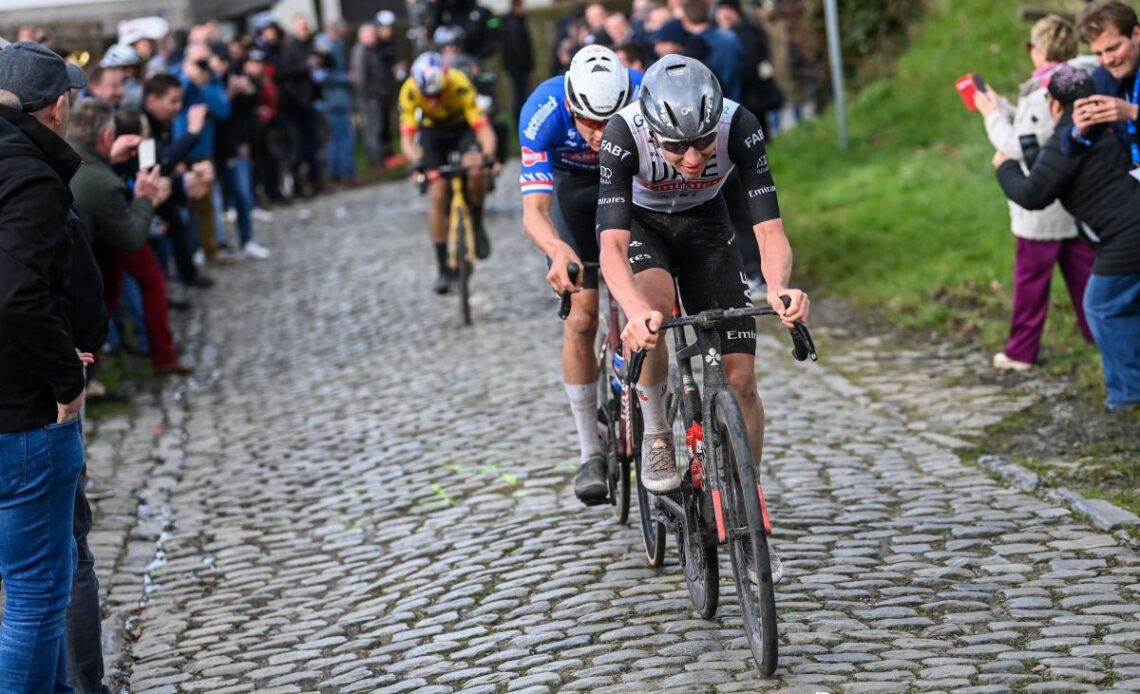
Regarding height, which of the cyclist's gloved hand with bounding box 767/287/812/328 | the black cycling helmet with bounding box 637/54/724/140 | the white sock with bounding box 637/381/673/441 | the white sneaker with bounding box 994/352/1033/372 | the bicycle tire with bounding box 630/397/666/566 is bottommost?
the white sneaker with bounding box 994/352/1033/372

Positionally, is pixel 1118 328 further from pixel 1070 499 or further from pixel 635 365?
pixel 635 365

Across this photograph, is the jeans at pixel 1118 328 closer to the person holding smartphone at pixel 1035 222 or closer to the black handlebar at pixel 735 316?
the person holding smartphone at pixel 1035 222

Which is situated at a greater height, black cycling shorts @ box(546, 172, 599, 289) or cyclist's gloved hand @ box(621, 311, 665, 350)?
black cycling shorts @ box(546, 172, 599, 289)

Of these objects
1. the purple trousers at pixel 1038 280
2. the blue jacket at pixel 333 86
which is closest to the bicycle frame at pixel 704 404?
the purple trousers at pixel 1038 280

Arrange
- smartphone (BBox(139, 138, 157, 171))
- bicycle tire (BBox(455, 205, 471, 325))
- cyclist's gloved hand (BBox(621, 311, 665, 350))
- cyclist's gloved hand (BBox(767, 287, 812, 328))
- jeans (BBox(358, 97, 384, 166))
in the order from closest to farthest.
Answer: cyclist's gloved hand (BBox(767, 287, 812, 328)) < cyclist's gloved hand (BBox(621, 311, 665, 350)) < smartphone (BBox(139, 138, 157, 171)) < bicycle tire (BBox(455, 205, 471, 325)) < jeans (BBox(358, 97, 384, 166))

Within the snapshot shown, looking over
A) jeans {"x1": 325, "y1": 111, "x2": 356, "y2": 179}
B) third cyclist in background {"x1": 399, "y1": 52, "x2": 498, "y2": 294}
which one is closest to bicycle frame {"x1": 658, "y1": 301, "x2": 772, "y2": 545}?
third cyclist in background {"x1": 399, "y1": 52, "x2": 498, "y2": 294}

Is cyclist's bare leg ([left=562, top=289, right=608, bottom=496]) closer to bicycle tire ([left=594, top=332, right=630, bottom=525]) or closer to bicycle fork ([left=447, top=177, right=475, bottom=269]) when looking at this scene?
bicycle tire ([left=594, top=332, right=630, bottom=525])

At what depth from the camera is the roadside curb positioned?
714 cm

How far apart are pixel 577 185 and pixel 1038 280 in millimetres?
3470

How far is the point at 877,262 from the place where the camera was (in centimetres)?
1428

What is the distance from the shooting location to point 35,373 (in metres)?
5.16

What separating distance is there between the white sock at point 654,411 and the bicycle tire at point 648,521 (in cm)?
26

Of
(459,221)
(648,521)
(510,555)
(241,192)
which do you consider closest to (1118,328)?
(648,521)

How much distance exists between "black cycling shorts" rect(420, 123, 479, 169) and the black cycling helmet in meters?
9.35
